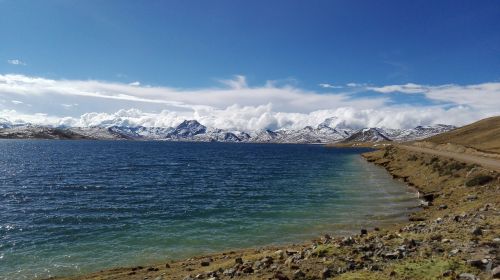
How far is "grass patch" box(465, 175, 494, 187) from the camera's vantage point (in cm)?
4615

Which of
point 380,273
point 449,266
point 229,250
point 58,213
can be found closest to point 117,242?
point 229,250

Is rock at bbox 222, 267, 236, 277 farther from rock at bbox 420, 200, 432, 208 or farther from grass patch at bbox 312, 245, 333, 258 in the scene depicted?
rock at bbox 420, 200, 432, 208

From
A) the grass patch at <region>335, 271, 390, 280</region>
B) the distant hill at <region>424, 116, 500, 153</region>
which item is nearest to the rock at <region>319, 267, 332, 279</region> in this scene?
the grass patch at <region>335, 271, 390, 280</region>

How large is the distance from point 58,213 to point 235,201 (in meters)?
20.9

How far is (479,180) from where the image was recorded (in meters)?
46.8

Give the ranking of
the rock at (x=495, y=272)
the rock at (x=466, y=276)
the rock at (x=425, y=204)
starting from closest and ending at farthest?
the rock at (x=495, y=272) < the rock at (x=466, y=276) < the rock at (x=425, y=204)

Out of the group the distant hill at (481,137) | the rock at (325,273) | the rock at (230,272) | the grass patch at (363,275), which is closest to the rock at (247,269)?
the rock at (230,272)

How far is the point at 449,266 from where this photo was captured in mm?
15234

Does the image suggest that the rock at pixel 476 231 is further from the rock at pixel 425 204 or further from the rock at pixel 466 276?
the rock at pixel 425 204

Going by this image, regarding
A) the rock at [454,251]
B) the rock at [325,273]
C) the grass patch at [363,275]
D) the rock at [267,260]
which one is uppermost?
the rock at [454,251]

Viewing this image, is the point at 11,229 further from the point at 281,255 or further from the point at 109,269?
the point at 281,255

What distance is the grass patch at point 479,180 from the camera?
46147 mm

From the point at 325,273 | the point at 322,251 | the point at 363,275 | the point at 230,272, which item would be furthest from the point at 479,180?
the point at 230,272

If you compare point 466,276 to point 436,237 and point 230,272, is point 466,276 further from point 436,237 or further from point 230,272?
point 230,272
